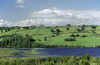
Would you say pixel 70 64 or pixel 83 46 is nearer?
pixel 70 64

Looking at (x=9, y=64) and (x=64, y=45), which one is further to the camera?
(x=64, y=45)

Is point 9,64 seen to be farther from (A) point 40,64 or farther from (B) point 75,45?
(B) point 75,45

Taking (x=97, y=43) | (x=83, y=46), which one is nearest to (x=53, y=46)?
(x=83, y=46)

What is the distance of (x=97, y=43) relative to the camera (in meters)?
195

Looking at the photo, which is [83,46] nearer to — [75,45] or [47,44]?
[75,45]

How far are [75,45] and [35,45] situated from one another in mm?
49850

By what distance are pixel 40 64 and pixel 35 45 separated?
13678 centimetres

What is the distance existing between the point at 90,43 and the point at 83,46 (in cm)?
1149

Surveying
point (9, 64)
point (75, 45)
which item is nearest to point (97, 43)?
point (75, 45)

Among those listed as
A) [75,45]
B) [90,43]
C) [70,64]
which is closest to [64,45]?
[75,45]

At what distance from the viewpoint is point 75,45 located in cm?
19488

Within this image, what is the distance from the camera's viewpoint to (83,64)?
61719mm

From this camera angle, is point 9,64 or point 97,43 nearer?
point 9,64

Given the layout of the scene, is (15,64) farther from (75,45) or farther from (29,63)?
(75,45)
